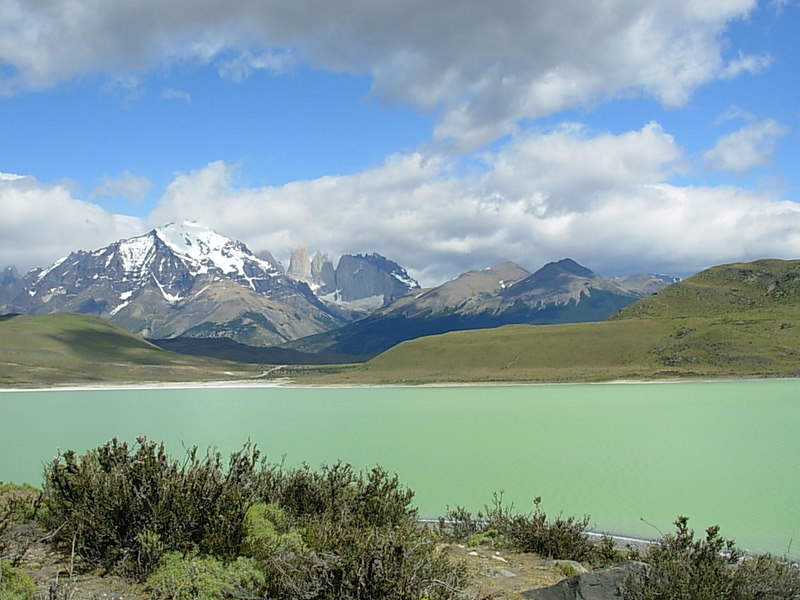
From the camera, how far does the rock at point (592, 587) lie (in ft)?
26.7

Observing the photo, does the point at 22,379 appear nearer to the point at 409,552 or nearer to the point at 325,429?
the point at 325,429

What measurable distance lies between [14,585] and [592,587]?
6491 millimetres

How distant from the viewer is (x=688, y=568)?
8586 millimetres

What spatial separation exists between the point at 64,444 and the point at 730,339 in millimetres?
122032

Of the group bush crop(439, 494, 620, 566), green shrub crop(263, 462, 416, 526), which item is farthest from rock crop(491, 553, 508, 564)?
green shrub crop(263, 462, 416, 526)

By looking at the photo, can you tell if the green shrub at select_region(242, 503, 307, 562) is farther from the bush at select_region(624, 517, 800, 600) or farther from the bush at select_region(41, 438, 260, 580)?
the bush at select_region(624, 517, 800, 600)

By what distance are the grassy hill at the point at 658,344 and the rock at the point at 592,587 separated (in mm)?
120111

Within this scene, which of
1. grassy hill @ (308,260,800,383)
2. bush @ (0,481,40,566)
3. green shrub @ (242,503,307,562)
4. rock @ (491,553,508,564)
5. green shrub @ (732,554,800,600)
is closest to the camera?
bush @ (0,481,40,566)

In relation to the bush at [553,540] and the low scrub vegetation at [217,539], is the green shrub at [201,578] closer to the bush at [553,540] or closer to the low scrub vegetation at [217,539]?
the low scrub vegetation at [217,539]

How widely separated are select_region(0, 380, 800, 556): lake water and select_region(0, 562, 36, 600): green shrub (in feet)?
51.1

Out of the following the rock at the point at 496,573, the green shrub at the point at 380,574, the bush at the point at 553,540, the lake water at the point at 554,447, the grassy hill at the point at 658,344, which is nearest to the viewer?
the green shrub at the point at 380,574

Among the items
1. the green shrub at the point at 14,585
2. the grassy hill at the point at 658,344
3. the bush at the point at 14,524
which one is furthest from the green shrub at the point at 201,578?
the grassy hill at the point at 658,344

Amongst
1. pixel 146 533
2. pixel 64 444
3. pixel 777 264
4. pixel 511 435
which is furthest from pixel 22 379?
pixel 777 264

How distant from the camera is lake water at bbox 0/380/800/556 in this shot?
21641 millimetres
